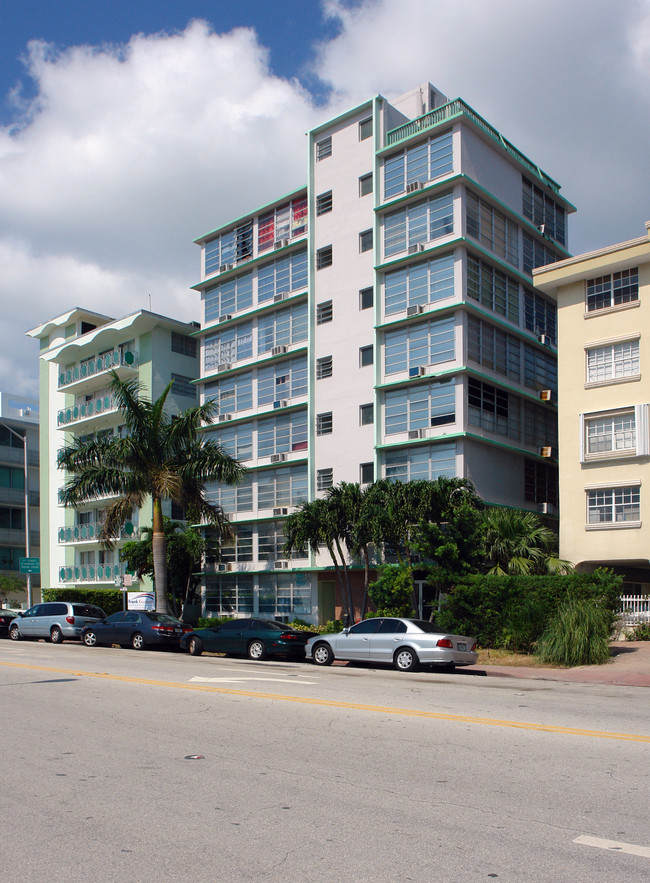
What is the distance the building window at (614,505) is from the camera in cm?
2836

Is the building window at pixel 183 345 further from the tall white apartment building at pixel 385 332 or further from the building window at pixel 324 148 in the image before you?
the building window at pixel 324 148

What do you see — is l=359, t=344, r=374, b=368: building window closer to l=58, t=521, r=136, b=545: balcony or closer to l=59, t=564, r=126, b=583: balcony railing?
l=59, t=564, r=126, b=583: balcony railing

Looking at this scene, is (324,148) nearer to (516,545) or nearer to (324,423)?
(324,423)

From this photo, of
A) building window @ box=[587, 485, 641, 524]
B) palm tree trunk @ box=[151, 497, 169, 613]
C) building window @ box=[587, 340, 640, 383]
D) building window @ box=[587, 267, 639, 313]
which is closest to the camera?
building window @ box=[587, 485, 641, 524]

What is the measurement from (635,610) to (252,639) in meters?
11.7

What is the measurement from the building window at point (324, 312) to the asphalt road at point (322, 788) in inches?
979

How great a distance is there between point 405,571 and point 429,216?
14.4 m

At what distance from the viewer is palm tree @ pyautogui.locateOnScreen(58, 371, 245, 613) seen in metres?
31.8

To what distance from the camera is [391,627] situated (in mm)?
20453

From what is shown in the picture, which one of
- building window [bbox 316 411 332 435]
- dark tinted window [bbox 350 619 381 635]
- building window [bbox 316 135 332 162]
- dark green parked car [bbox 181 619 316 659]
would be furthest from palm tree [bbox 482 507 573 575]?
building window [bbox 316 135 332 162]

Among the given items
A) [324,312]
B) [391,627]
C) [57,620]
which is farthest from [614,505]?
[57,620]

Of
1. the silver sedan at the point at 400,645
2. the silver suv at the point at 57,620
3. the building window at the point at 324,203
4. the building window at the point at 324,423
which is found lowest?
the silver suv at the point at 57,620

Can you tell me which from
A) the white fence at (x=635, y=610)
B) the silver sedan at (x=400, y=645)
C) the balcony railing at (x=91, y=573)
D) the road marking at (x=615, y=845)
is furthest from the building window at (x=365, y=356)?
the road marking at (x=615, y=845)

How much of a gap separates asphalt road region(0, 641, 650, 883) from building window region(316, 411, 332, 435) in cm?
2271
